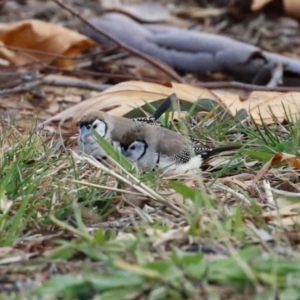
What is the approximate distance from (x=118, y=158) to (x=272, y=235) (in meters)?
0.96

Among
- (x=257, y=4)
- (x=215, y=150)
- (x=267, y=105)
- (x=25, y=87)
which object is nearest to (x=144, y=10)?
(x=257, y=4)

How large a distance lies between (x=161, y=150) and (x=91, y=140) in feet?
1.30

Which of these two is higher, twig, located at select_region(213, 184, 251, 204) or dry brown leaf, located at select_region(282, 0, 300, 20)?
twig, located at select_region(213, 184, 251, 204)

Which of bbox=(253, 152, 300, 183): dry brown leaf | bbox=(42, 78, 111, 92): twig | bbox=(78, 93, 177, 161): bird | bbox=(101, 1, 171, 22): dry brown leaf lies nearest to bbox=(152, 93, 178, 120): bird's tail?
bbox=(78, 93, 177, 161): bird

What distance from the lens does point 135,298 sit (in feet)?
7.48

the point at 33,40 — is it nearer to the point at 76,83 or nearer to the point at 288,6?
the point at 76,83

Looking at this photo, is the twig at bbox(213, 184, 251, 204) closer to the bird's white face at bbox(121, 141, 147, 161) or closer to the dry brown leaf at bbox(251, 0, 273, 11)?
the bird's white face at bbox(121, 141, 147, 161)

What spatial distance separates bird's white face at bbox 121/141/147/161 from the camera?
3.85 metres

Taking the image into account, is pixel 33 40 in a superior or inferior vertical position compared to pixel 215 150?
inferior

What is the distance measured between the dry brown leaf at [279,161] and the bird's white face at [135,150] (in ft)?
1.89

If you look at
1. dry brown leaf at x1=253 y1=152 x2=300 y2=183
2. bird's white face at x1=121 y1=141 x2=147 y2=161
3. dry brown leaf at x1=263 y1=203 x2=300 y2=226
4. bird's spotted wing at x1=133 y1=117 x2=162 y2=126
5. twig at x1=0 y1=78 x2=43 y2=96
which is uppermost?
dry brown leaf at x1=263 y1=203 x2=300 y2=226

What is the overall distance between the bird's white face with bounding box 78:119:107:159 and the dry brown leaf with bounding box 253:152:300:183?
78 cm

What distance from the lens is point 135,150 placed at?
3869 mm

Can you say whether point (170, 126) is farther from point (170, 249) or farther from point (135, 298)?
point (135, 298)
